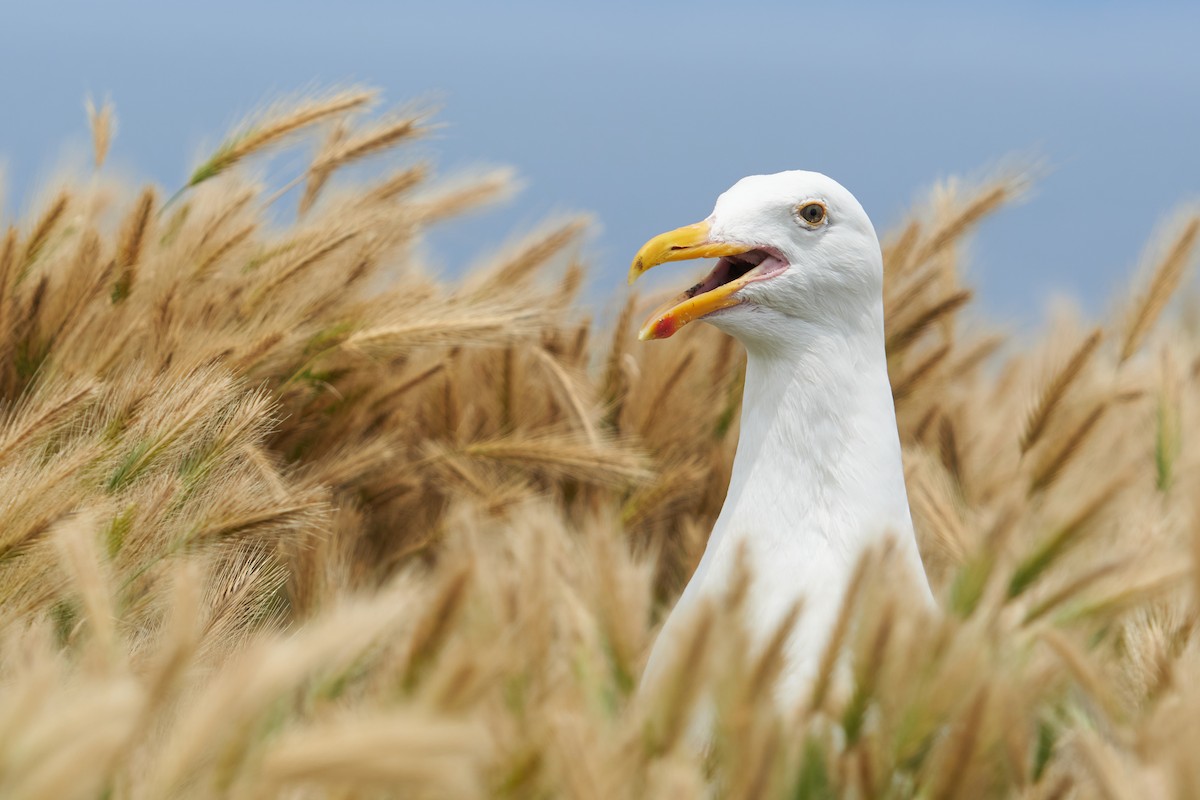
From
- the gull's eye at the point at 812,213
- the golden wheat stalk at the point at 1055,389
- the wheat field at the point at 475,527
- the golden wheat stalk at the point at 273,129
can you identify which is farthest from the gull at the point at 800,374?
the golden wheat stalk at the point at 273,129

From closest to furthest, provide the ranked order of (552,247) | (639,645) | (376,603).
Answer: (376,603) < (639,645) < (552,247)

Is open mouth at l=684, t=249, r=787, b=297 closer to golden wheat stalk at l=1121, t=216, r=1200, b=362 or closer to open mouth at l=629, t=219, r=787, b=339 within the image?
open mouth at l=629, t=219, r=787, b=339

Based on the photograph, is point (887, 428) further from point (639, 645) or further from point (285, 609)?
point (285, 609)

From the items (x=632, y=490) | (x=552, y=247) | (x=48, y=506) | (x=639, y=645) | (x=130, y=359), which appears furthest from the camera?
(x=552, y=247)

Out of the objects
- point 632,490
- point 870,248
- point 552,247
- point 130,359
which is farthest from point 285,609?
point 870,248

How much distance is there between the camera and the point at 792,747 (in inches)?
40.5

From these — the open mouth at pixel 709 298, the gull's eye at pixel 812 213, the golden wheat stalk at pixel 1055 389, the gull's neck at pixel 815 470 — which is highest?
the gull's eye at pixel 812 213

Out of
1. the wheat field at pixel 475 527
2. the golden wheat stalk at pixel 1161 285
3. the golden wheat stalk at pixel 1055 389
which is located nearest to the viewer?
the wheat field at pixel 475 527

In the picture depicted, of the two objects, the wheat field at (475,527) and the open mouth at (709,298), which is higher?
the open mouth at (709,298)

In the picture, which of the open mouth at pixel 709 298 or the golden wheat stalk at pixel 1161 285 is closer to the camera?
the open mouth at pixel 709 298

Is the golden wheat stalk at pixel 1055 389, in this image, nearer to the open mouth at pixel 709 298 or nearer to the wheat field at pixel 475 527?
the wheat field at pixel 475 527

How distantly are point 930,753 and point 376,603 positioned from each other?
0.46 m

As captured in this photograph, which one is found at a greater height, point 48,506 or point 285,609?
point 48,506

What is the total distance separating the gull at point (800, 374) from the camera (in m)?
1.60
